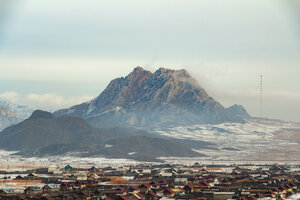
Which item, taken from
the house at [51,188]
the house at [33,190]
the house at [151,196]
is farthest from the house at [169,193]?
the house at [33,190]

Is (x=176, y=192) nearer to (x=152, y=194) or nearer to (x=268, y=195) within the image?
(x=152, y=194)

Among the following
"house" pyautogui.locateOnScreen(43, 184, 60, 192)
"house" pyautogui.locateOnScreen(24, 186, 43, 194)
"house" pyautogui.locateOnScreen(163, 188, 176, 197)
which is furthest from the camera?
"house" pyautogui.locateOnScreen(43, 184, 60, 192)

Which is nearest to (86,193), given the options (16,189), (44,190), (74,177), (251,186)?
(44,190)

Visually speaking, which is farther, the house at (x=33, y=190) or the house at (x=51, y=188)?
the house at (x=51, y=188)

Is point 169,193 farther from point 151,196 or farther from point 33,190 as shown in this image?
point 33,190

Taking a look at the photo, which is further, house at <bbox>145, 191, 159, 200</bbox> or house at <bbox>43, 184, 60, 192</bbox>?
house at <bbox>43, 184, 60, 192</bbox>

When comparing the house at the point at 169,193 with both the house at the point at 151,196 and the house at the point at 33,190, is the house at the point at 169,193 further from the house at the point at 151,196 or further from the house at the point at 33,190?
the house at the point at 33,190

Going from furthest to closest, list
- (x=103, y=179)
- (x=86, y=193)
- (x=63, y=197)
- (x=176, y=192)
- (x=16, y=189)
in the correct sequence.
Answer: (x=103, y=179)
(x=16, y=189)
(x=176, y=192)
(x=86, y=193)
(x=63, y=197)

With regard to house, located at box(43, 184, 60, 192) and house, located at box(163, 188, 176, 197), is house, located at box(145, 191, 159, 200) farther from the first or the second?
house, located at box(43, 184, 60, 192)

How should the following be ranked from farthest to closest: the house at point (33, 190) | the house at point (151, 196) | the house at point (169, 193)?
the house at point (33, 190)
the house at point (169, 193)
the house at point (151, 196)

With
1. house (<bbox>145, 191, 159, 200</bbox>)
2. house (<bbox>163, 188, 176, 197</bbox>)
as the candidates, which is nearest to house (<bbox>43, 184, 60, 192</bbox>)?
house (<bbox>163, 188, 176, 197</bbox>)

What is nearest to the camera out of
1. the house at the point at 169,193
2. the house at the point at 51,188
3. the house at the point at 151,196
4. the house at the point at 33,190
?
the house at the point at 151,196
